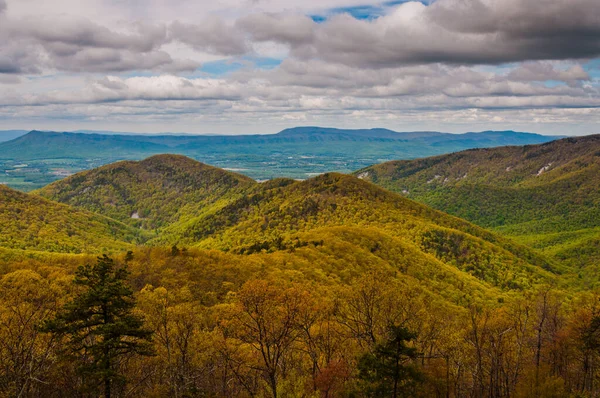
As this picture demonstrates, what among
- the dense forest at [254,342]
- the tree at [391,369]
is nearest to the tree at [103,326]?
the dense forest at [254,342]

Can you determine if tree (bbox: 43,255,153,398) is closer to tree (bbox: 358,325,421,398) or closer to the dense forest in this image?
the dense forest

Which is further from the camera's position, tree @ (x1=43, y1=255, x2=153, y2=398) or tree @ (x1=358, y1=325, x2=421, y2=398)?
tree @ (x1=358, y1=325, x2=421, y2=398)

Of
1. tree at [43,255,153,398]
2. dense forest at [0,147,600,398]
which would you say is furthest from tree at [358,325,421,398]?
tree at [43,255,153,398]

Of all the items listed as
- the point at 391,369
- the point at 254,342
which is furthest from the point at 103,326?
the point at 254,342

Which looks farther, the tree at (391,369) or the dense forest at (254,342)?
the tree at (391,369)

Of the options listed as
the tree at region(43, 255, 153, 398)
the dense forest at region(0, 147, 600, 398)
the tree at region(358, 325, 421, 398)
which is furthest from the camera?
the tree at region(358, 325, 421, 398)

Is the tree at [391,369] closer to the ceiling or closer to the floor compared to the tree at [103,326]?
closer to the floor

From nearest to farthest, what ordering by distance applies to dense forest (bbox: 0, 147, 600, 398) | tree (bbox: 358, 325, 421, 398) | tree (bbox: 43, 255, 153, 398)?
1. tree (bbox: 43, 255, 153, 398)
2. dense forest (bbox: 0, 147, 600, 398)
3. tree (bbox: 358, 325, 421, 398)

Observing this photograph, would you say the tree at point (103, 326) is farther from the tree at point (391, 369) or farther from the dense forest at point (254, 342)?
the tree at point (391, 369)

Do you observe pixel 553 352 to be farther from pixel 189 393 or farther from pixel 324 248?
pixel 324 248
